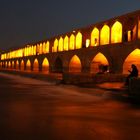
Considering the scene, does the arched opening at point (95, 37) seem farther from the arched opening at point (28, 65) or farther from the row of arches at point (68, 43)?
the arched opening at point (28, 65)

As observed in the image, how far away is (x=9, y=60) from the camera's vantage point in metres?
67.9

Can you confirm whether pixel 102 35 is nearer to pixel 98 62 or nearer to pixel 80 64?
pixel 98 62

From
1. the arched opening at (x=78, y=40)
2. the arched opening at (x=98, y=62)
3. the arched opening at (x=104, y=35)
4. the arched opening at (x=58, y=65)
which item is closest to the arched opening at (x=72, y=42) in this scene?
the arched opening at (x=78, y=40)

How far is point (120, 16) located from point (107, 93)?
38.7 ft

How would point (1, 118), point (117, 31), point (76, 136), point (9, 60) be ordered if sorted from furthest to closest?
1. point (9, 60)
2. point (117, 31)
3. point (1, 118)
4. point (76, 136)

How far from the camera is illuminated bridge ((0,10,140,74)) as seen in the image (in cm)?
2091

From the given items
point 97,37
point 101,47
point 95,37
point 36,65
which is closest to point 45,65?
point 36,65

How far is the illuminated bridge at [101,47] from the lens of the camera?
20906mm

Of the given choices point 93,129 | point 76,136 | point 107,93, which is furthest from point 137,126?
point 107,93

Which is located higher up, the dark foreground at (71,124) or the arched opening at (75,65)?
the arched opening at (75,65)

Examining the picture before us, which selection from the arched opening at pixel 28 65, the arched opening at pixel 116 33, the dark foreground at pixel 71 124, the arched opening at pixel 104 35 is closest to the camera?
the dark foreground at pixel 71 124

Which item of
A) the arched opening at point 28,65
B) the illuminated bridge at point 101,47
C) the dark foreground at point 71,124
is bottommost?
the dark foreground at point 71,124

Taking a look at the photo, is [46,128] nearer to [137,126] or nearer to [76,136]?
[76,136]

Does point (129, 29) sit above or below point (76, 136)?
above
